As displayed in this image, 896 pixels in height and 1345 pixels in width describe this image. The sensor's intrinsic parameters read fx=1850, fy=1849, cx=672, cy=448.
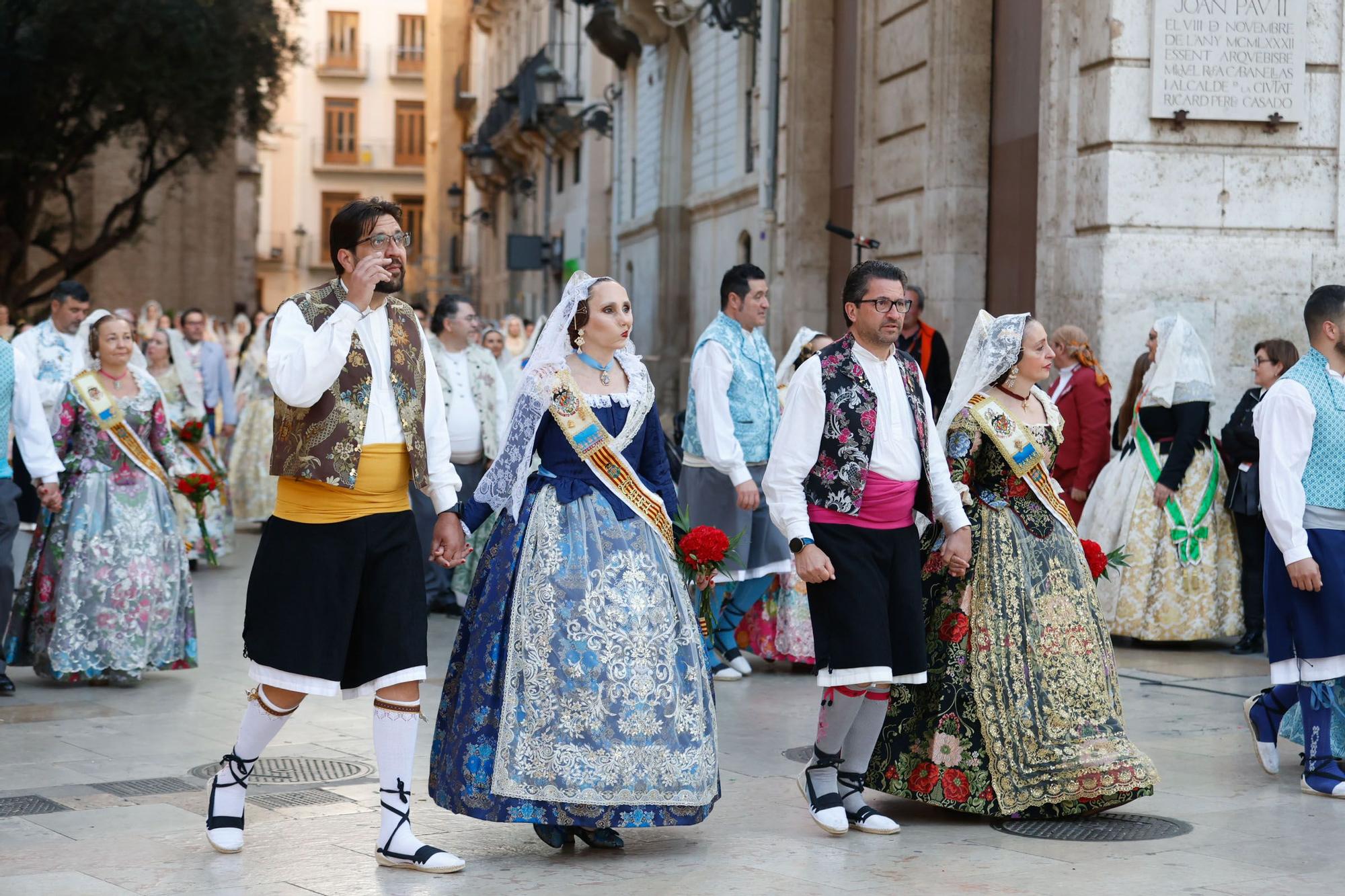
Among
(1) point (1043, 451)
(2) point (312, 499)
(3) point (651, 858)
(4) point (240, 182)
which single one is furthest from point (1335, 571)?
(4) point (240, 182)

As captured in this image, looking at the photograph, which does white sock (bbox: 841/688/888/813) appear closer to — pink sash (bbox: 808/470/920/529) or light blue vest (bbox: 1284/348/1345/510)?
pink sash (bbox: 808/470/920/529)

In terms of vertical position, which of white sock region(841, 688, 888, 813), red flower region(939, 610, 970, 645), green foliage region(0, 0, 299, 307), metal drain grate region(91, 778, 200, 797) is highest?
green foliage region(0, 0, 299, 307)

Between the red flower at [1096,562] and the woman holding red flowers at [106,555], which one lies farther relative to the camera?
the woman holding red flowers at [106,555]

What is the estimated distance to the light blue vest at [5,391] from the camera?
28.0ft

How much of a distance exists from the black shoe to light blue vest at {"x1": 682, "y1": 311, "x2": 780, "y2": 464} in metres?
3.17

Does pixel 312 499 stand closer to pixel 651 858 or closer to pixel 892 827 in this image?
pixel 651 858

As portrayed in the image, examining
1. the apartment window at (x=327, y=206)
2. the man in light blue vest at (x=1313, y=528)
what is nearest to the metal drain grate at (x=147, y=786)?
the man in light blue vest at (x=1313, y=528)

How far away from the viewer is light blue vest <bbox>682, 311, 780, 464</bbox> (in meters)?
9.37

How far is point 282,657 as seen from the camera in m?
5.62

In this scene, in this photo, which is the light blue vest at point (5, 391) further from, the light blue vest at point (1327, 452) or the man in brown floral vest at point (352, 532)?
the light blue vest at point (1327, 452)

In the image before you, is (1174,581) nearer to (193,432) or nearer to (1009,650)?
(1009,650)

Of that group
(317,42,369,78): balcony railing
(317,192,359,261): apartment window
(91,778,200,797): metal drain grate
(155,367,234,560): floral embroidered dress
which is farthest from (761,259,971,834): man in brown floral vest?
(317,42,369,78): balcony railing

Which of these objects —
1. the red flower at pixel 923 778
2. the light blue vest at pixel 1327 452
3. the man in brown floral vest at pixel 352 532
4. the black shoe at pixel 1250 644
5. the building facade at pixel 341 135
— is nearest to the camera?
the man in brown floral vest at pixel 352 532

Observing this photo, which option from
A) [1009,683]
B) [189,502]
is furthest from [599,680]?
[189,502]
